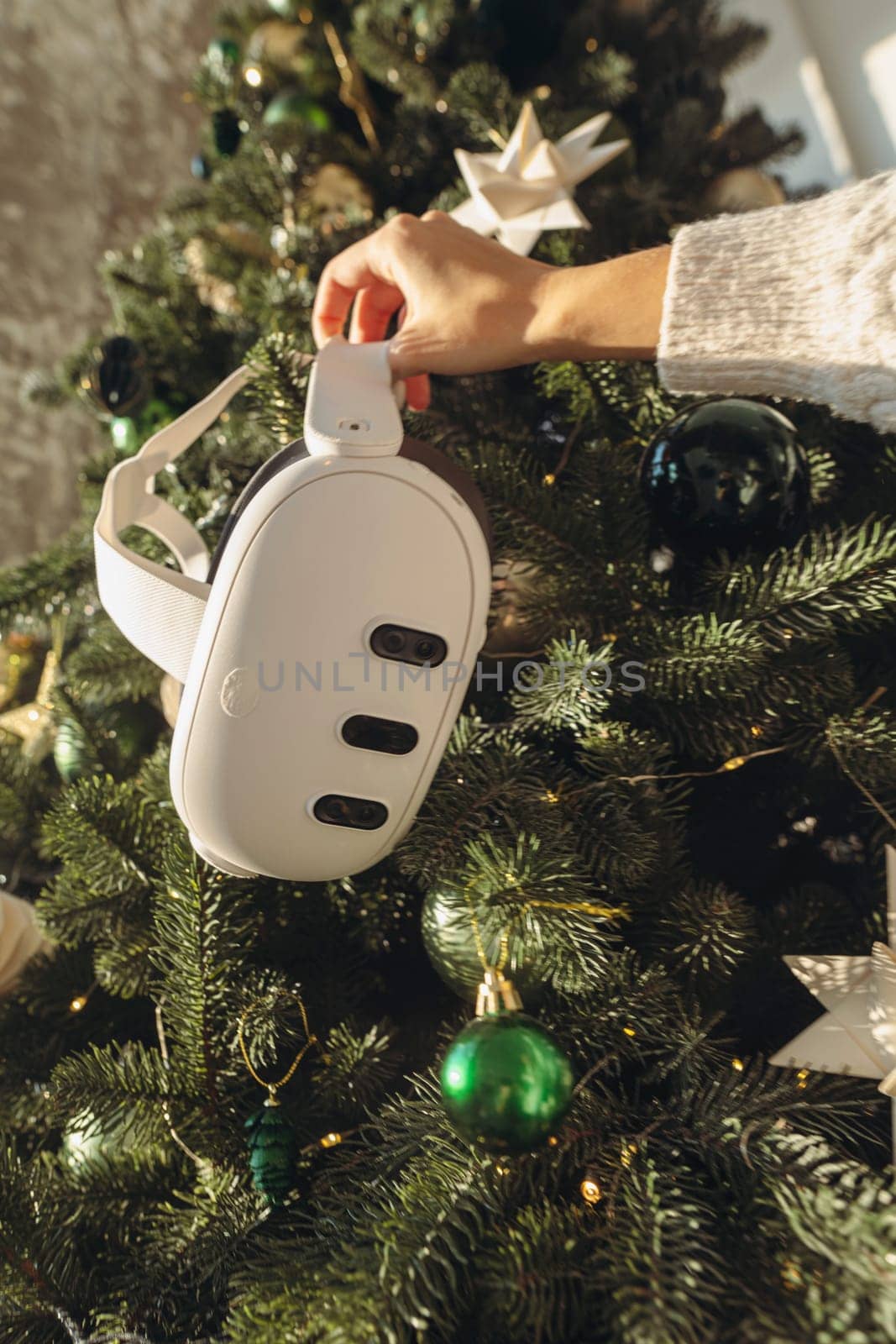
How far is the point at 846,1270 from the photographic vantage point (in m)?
0.21

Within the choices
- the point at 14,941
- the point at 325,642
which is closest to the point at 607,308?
the point at 325,642

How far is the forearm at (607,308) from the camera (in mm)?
354

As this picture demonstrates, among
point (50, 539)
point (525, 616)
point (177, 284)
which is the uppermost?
point (177, 284)

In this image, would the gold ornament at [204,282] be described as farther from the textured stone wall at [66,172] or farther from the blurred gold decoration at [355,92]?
the textured stone wall at [66,172]

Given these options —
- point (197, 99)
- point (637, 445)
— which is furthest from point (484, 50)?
point (637, 445)

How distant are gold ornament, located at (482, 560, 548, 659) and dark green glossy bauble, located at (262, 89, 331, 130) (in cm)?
50

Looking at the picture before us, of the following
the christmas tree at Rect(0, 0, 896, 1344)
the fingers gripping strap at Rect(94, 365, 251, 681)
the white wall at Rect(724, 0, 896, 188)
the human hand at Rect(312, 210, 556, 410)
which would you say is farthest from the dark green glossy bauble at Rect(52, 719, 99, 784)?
the white wall at Rect(724, 0, 896, 188)

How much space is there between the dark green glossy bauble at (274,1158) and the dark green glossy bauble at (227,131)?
0.77 meters

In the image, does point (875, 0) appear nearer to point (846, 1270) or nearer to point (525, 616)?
point (525, 616)

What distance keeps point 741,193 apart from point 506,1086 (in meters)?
0.66

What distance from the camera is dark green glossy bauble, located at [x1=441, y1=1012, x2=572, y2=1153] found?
242 millimetres

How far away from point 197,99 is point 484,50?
30 centimetres

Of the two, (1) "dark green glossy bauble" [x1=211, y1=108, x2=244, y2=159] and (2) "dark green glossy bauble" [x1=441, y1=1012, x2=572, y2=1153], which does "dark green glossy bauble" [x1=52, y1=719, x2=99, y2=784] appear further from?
(1) "dark green glossy bauble" [x1=211, y1=108, x2=244, y2=159]

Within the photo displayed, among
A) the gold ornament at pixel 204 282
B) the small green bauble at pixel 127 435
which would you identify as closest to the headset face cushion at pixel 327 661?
the small green bauble at pixel 127 435
